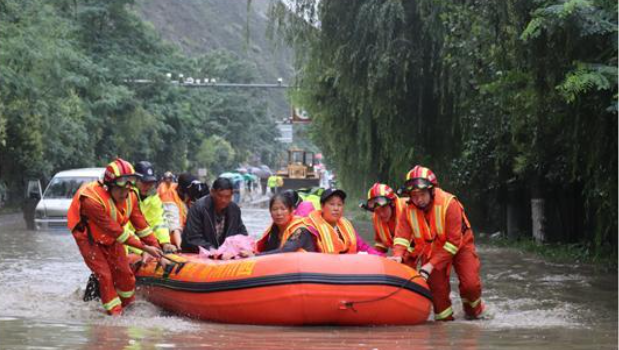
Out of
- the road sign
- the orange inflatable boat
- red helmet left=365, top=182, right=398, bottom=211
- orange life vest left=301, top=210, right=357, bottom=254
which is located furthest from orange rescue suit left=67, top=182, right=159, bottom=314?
the road sign

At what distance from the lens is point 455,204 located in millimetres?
11594

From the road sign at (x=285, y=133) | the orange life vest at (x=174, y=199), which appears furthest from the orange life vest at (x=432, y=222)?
the road sign at (x=285, y=133)

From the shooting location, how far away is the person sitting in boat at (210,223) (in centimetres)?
1303

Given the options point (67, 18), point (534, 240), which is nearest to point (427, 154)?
point (534, 240)

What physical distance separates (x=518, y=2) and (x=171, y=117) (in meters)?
44.7

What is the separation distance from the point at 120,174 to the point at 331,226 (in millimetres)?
2179

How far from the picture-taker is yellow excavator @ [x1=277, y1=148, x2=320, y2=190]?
66.1 m

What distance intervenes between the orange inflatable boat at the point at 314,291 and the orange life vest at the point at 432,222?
542mm

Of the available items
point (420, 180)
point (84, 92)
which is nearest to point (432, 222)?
point (420, 180)

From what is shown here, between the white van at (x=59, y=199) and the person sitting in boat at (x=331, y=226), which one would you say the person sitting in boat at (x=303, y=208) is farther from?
the white van at (x=59, y=199)

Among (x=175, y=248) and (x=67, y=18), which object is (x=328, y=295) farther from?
(x=67, y=18)

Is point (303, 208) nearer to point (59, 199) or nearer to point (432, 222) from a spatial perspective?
point (432, 222)

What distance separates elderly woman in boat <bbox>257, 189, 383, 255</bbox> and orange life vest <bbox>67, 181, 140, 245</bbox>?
1.51 metres

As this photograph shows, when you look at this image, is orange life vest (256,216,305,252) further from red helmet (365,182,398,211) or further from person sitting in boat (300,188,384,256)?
red helmet (365,182,398,211)
